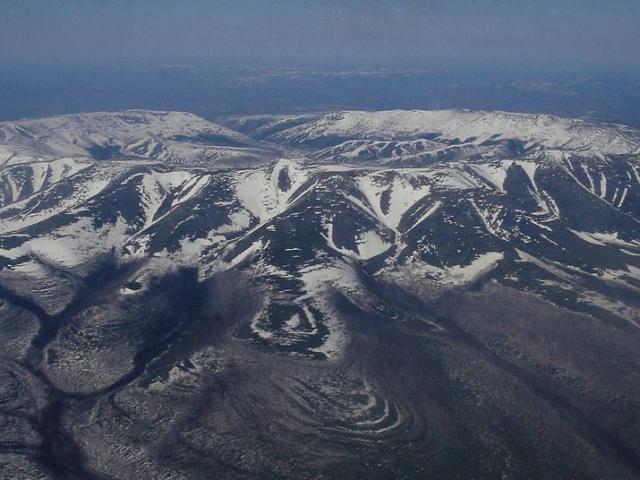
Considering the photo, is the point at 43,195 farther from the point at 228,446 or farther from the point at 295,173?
the point at 228,446

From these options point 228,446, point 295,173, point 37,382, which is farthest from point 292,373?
point 295,173

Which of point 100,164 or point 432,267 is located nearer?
point 432,267

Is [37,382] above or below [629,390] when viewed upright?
below

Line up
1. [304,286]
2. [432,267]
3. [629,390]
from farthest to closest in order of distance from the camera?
[432,267]
[304,286]
[629,390]

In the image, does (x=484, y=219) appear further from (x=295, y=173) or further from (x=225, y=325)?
(x=225, y=325)

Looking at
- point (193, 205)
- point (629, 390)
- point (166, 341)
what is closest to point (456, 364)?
point (629, 390)

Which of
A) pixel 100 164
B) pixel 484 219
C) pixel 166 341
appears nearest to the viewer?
pixel 166 341
